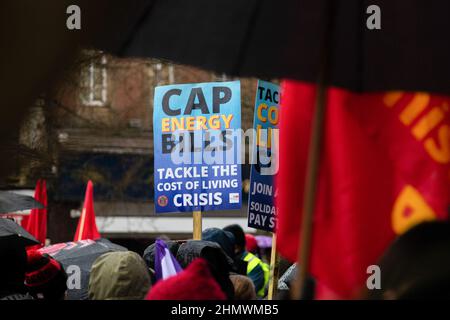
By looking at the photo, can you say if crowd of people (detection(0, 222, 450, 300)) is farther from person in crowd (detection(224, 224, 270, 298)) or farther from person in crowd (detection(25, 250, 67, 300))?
person in crowd (detection(224, 224, 270, 298))

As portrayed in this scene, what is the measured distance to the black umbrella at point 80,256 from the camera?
6188 millimetres

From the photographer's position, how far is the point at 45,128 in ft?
49.5

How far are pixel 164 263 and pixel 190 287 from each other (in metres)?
2.29

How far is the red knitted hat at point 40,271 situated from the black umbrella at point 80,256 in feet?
2.16

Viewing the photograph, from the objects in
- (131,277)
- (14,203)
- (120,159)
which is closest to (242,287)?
(131,277)

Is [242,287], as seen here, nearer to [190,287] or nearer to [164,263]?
[164,263]

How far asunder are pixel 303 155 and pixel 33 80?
3.44ft

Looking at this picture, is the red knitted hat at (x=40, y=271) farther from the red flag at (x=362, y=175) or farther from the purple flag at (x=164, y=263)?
the red flag at (x=362, y=175)

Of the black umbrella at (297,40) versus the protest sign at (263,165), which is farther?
the protest sign at (263,165)

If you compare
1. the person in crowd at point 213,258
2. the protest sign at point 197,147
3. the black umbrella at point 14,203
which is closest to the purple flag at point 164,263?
the person in crowd at point 213,258

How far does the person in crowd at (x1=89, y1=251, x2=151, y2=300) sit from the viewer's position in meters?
3.96

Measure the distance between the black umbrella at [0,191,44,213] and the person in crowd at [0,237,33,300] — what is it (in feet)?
7.02

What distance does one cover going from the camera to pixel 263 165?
7.29 m
